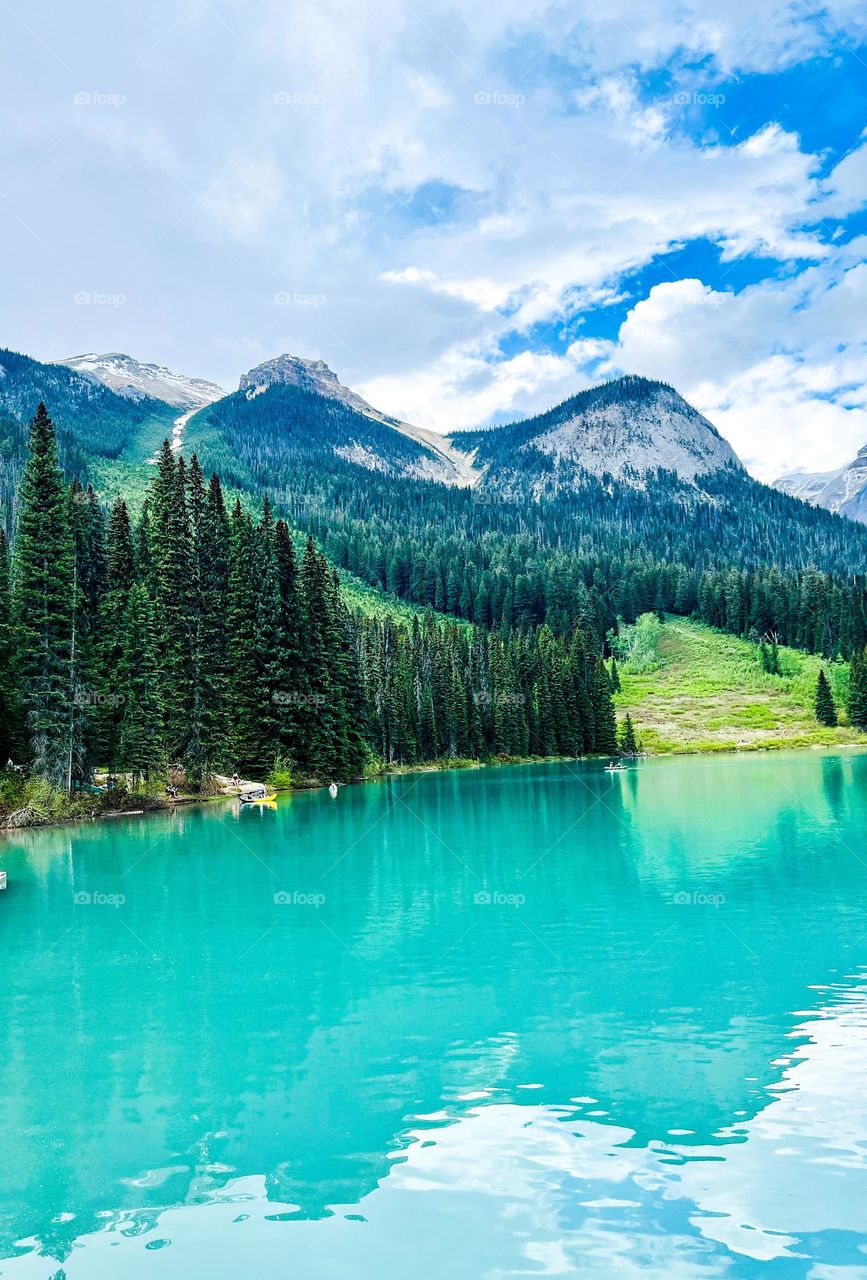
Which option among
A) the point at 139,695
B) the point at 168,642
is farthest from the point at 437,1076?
the point at 168,642

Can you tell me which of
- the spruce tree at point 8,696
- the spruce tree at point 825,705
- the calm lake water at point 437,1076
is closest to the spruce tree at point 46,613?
the spruce tree at point 8,696

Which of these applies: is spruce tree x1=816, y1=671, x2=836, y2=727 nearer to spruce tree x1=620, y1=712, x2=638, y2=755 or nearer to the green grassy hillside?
the green grassy hillside

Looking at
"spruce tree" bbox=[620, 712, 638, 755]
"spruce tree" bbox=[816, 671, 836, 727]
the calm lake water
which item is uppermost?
"spruce tree" bbox=[816, 671, 836, 727]

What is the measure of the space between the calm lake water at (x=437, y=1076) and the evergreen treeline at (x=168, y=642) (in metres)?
24.7

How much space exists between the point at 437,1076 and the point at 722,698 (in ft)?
460

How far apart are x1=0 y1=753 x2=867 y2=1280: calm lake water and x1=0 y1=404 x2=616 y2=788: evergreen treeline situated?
24675 mm

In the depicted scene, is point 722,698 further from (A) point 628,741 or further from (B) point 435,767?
(B) point 435,767

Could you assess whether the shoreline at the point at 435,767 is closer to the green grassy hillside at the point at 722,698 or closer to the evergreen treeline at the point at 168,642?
the green grassy hillside at the point at 722,698

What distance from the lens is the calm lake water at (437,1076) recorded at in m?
8.49

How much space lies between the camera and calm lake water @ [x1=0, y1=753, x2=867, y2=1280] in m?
8.49

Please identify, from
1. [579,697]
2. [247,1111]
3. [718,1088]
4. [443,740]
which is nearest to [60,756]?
[247,1111]

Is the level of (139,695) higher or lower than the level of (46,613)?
lower

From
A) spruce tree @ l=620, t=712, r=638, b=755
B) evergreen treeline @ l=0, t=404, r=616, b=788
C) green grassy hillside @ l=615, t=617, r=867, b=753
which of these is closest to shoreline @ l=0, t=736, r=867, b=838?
green grassy hillside @ l=615, t=617, r=867, b=753

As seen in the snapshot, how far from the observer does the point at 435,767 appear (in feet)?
341
